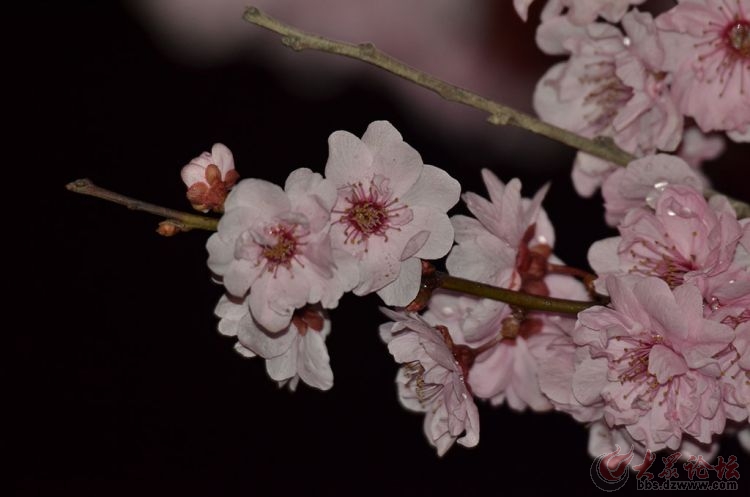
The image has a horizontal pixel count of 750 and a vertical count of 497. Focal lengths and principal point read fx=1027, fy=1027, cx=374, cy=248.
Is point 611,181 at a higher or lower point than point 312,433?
higher

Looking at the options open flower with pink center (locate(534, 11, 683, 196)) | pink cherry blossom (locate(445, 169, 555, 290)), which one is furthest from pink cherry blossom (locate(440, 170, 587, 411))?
open flower with pink center (locate(534, 11, 683, 196))

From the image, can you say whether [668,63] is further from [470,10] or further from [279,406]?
[470,10]

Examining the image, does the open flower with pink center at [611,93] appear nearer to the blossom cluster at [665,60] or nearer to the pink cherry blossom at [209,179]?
the blossom cluster at [665,60]

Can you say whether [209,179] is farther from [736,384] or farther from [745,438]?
[745,438]

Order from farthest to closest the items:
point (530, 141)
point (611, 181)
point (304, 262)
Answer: point (530, 141) → point (611, 181) → point (304, 262)

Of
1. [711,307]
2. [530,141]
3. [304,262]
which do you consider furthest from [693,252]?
[530,141]

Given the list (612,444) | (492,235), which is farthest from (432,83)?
(612,444)

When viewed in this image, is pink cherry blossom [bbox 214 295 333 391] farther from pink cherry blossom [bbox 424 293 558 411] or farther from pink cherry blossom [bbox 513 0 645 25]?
pink cherry blossom [bbox 513 0 645 25]
